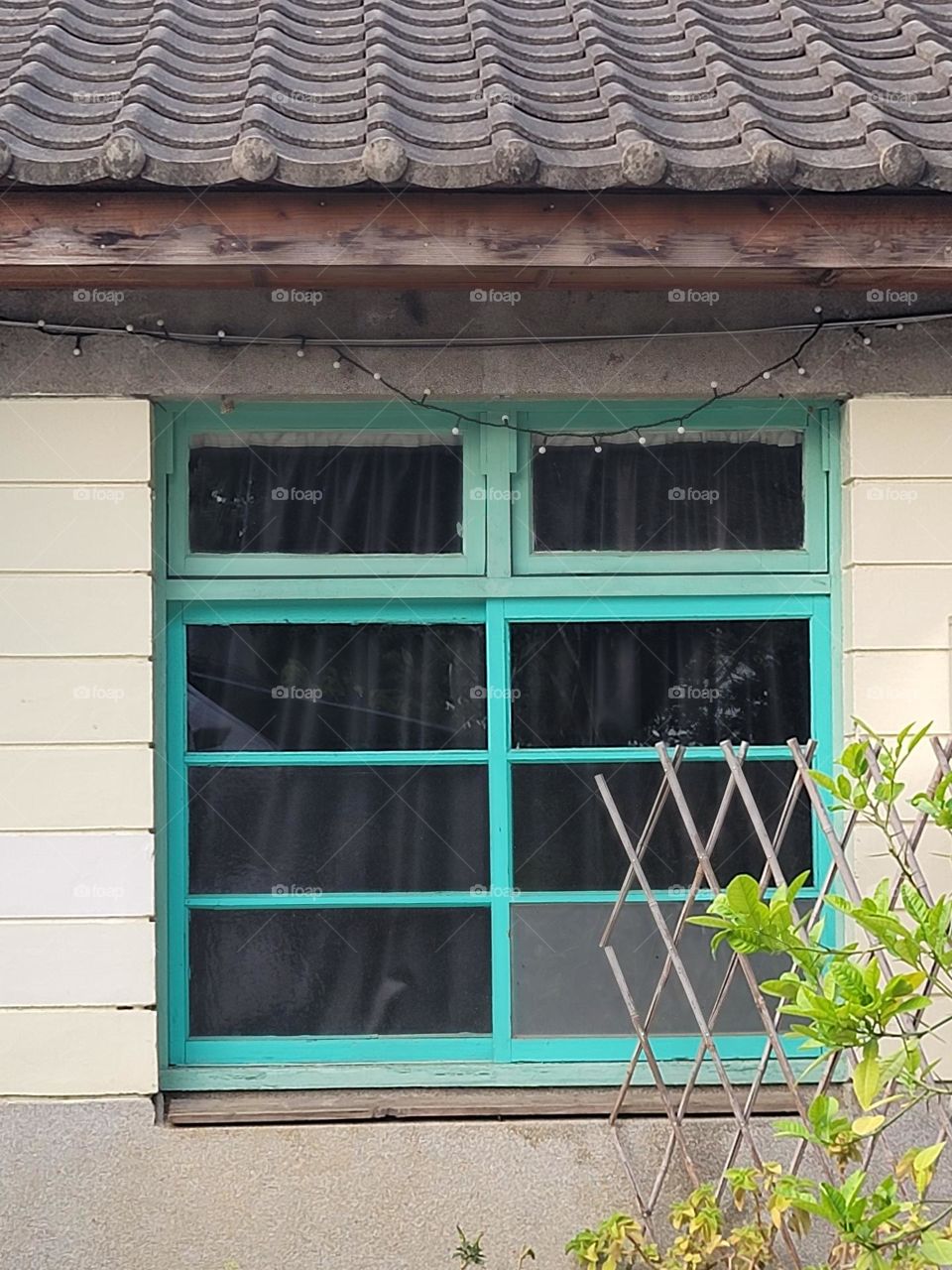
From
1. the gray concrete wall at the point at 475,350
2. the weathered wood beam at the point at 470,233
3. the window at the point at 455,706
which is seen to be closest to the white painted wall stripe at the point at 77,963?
the window at the point at 455,706

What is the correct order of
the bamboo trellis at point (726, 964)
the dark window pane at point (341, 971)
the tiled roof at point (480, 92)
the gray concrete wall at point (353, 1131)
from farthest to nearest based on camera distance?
the dark window pane at point (341, 971) → the gray concrete wall at point (353, 1131) → the bamboo trellis at point (726, 964) → the tiled roof at point (480, 92)

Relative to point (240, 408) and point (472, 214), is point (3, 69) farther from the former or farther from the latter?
point (472, 214)

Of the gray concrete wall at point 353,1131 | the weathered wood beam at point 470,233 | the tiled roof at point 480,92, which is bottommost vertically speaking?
the gray concrete wall at point 353,1131

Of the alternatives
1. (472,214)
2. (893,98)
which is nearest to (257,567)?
(472,214)

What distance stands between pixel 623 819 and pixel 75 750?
1.70 m

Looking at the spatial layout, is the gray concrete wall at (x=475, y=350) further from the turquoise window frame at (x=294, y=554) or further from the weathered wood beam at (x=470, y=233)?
the weathered wood beam at (x=470, y=233)

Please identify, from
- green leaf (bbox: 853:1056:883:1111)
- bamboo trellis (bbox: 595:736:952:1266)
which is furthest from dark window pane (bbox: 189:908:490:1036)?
green leaf (bbox: 853:1056:883:1111)

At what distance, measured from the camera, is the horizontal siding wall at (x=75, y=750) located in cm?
419

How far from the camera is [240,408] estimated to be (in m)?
4.44

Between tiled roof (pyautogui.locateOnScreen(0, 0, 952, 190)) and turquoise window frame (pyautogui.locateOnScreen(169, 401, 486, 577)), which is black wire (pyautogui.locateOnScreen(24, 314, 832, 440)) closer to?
turquoise window frame (pyautogui.locateOnScreen(169, 401, 486, 577))

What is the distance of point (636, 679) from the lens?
448 centimetres

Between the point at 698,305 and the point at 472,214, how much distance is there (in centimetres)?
101

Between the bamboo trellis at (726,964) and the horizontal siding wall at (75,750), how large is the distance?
4.66ft

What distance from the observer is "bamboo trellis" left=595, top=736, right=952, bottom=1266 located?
3.76 meters
